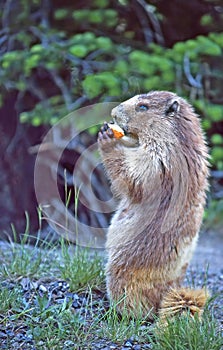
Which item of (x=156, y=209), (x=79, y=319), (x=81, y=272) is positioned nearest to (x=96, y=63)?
(x=81, y=272)

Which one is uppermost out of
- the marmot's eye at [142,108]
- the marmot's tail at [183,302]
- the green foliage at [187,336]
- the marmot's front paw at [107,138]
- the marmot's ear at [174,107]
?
the marmot's eye at [142,108]

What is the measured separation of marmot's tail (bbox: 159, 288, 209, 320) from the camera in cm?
332

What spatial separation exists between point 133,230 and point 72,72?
10.6 ft

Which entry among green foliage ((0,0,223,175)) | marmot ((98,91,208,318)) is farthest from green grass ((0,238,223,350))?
green foliage ((0,0,223,175))

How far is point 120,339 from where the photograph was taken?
3145 millimetres

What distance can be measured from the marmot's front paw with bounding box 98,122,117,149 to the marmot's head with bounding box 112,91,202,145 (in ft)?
0.31

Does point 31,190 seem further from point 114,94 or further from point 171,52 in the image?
point 171,52

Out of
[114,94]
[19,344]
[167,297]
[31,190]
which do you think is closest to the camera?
Answer: [19,344]

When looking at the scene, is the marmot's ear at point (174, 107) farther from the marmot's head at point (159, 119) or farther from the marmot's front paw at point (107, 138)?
the marmot's front paw at point (107, 138)

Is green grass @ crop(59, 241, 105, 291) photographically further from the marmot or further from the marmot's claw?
the marmot's claw

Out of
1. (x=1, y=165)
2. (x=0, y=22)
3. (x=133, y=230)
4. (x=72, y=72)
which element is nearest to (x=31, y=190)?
(x=1, y=165)

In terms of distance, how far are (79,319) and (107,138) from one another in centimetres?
101

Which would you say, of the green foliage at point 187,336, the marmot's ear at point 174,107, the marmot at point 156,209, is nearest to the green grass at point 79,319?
A: the green foliage at point 187,336

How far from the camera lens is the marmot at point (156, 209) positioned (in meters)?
3.41
